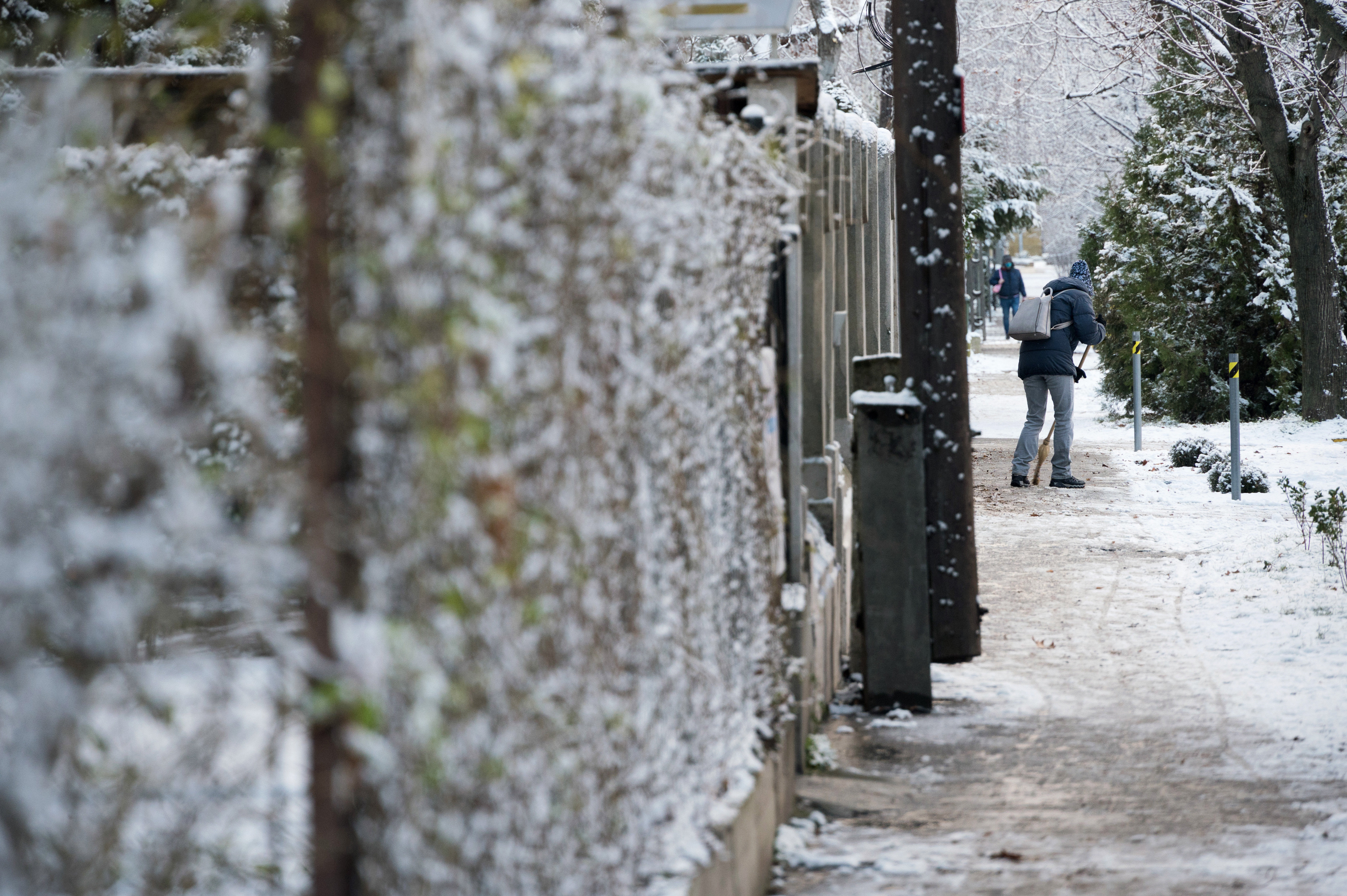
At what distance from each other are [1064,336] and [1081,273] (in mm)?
957

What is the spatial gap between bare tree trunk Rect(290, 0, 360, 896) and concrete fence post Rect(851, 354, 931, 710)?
3.96m

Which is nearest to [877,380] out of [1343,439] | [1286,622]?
[1286,622]

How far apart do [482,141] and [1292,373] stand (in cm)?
1800

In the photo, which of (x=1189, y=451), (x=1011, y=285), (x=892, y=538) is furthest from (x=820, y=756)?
(x=1011, y=285)

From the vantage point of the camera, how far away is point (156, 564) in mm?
1619

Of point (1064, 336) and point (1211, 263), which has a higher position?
point (1211, 263)

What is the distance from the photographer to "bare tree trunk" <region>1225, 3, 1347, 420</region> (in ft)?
53.1

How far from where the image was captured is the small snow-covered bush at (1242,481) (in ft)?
38.8

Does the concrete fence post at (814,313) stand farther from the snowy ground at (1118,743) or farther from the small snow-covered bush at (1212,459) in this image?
the small snow-covered bush at (1212,459)

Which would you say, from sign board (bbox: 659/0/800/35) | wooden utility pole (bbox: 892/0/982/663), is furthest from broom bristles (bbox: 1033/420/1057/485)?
sign board (bbox: 659/0/800/35)

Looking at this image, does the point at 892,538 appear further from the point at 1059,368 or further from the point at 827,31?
the point at 827,31

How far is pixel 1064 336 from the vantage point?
12.1m

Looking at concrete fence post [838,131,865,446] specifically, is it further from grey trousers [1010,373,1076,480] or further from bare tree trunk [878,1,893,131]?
bare tree trunk [878,1,893,131]

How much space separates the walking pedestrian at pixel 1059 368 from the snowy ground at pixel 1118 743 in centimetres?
236
